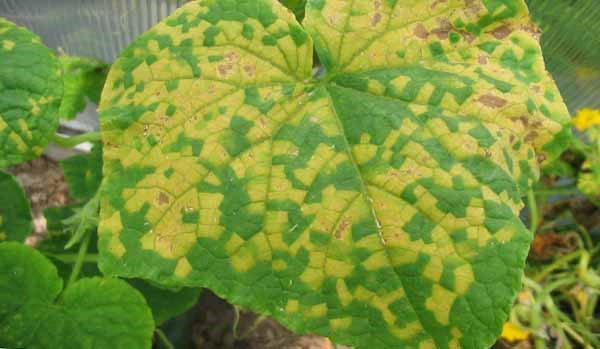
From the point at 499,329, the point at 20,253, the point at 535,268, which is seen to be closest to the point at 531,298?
the point at 535,268

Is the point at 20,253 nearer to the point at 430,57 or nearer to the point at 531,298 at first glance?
the point at 430,57

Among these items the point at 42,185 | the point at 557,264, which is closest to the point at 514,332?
the point at 557,264

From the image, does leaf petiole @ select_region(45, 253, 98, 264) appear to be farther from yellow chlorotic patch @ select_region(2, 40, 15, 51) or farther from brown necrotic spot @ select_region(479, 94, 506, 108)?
brown necrotic spot @ select_region(479, 94, 506, 108)

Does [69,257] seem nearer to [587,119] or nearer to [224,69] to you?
[224,69]

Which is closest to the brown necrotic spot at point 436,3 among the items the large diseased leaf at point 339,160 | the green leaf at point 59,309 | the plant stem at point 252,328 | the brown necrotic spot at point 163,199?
the large diseased leaf at point 339,160

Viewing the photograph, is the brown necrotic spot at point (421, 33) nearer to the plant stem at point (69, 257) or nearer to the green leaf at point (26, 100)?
the green leaf at point (26, 100)

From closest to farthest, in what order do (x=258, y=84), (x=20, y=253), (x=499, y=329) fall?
(x=499, y=329) < (x=258, y=84) < (x=20, y=253)
